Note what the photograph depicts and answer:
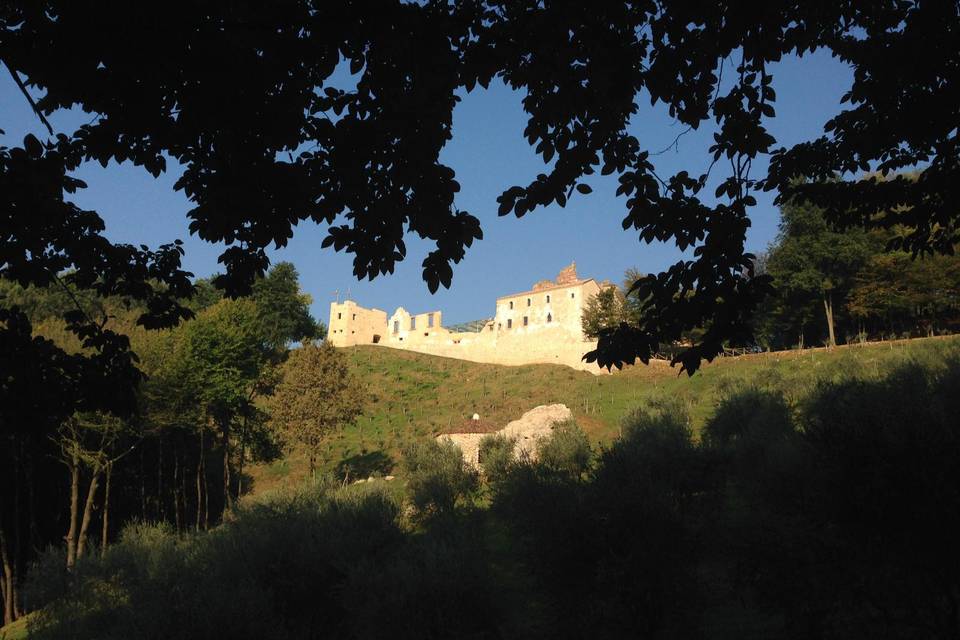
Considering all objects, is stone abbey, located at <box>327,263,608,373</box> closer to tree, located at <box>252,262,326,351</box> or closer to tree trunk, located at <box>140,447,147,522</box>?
tree, located at <box>252,262,326,351</box>

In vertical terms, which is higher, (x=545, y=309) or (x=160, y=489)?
(x=545, y=309)

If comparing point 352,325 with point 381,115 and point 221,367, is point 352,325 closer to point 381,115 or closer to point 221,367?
point 221,367

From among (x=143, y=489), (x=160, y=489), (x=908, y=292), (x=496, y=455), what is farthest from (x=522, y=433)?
(x=908, y=292)

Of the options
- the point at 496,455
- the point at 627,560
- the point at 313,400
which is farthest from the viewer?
the point at 313,400

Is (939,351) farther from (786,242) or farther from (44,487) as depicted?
(44,487)

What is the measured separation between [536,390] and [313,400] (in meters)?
23.0

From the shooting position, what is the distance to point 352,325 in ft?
267

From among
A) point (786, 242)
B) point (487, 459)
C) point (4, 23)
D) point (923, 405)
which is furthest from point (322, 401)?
point (786, 242)

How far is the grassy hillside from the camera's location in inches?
1395

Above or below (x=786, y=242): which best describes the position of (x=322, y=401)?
below

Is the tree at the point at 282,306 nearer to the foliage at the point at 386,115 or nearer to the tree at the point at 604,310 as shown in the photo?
the tree at the point at 604,310

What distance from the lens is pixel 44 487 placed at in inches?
1104

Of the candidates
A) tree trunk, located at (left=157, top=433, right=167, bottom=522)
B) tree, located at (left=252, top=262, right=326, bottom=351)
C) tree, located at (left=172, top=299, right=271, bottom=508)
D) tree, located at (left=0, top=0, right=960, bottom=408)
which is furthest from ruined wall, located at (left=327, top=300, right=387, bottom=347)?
tree, located at (left=0, top=0, right=960, bottom=408)

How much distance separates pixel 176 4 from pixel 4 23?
1.84 m
